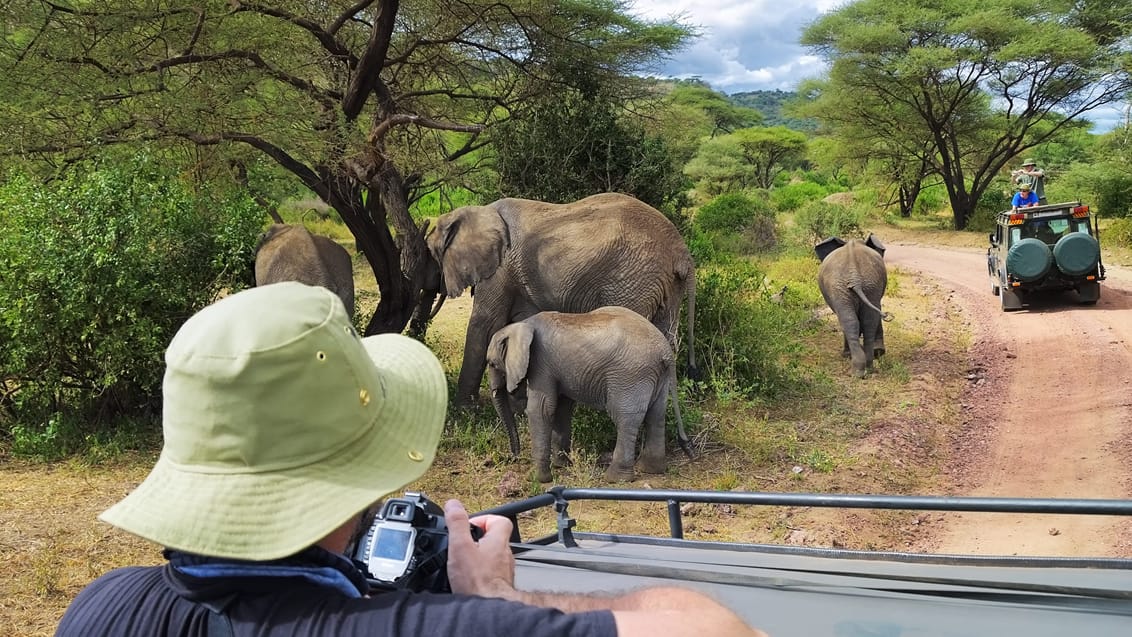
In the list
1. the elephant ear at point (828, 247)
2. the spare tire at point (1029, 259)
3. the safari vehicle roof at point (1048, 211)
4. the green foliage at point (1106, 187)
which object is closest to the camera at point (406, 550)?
the elephant ear at point (828, 247)

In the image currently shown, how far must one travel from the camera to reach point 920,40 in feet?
80.0

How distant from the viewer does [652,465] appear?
20.1ft

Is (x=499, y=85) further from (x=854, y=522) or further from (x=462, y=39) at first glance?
(x=854, y=522)

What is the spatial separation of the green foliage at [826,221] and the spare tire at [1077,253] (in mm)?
8774

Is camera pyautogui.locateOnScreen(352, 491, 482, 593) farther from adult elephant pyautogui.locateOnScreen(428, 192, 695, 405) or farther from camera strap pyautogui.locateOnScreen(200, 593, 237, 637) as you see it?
adult elephant pyautogui.locateOnScreen(428, 192, 695, 405)

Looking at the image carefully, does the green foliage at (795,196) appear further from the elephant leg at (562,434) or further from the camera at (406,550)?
the camera at (406,550)

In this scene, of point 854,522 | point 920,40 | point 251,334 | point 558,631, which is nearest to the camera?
point 558,631

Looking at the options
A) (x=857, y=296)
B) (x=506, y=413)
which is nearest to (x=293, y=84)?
(x=506, y=413)

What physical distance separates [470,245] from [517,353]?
1950 mm

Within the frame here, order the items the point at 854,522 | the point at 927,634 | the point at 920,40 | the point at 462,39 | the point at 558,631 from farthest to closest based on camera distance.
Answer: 1. the point at 920,40
2. the point at 462,39
3. the point at 854,522
4. the point at 927,634
5. the point at 558,631

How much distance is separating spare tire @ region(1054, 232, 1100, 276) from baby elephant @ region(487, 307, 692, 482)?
7.69 m

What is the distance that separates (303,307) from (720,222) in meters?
19.8

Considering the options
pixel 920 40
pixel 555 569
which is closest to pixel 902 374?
pixel 555 569

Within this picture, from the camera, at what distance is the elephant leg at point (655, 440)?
20.0 feet
